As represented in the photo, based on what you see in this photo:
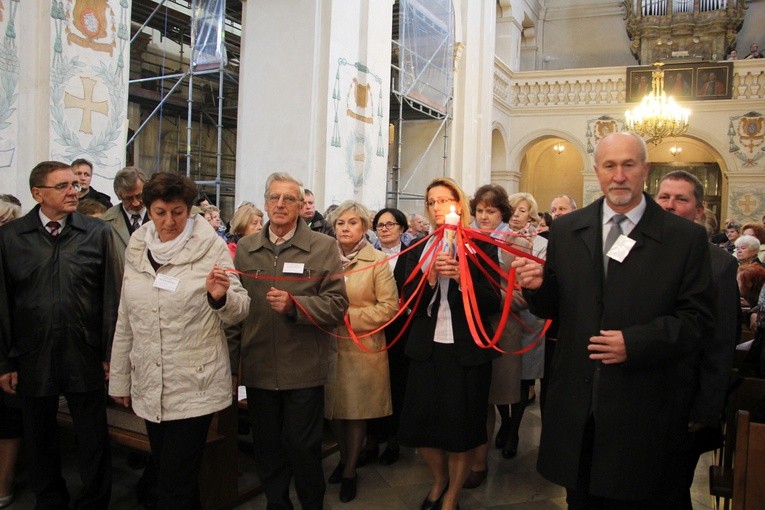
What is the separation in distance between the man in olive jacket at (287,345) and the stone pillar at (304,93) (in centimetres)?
505

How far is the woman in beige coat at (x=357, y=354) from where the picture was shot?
355 cm

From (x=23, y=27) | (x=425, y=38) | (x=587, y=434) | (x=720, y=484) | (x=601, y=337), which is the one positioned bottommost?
(x=720, y=484)

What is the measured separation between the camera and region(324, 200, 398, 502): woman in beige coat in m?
3.55

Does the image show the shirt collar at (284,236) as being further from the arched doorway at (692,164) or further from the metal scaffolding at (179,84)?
the arched doorway at (692,164)

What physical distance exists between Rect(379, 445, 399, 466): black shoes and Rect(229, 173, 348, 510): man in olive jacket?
3.72 feet

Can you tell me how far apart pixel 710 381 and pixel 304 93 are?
6.44m

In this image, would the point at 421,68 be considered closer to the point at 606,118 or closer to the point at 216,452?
the point at 606,118

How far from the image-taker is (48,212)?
2.97 metres

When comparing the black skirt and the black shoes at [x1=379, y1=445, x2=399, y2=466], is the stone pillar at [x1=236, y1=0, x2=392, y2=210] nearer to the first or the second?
the black shoes at [x1=379, y1=445, x2=399, y2=466]

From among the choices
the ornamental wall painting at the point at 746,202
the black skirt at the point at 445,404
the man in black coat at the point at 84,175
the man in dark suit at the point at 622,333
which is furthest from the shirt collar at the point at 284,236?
the ornamental wall painting at the point at 746,202

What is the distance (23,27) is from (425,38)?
8.14 metres

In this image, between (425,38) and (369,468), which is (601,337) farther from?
(425,38)

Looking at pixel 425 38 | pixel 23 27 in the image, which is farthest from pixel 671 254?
pixel 425 38

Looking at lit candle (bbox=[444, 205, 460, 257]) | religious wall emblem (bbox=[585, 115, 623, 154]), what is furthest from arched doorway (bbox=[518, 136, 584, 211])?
lit candle (bbox=[444, 205, 460, 257])
